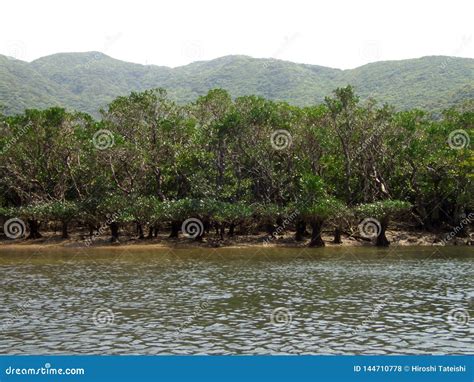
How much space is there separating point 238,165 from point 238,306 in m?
41.6

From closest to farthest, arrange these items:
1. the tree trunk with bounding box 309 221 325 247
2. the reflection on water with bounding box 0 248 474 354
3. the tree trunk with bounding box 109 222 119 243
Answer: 1. the reflection on water with bounding box 0 248 474 354
2. the tree trunk with bounding box 309 221 325 247
3. the tree trunk with bounding box 109 222 119 243

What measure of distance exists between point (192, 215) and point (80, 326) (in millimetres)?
39245

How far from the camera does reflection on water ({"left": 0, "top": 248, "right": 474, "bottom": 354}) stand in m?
20.4

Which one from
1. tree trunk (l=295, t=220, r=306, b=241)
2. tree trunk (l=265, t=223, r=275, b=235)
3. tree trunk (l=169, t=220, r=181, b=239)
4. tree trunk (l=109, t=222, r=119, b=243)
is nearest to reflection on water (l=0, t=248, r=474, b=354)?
tree trunk (l=295, t=220, r=306, b=241)

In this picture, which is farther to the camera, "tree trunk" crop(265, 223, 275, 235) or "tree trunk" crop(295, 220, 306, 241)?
"tree trunk" crop(265, 223, 275, 235)

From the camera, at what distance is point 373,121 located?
65.4 meters

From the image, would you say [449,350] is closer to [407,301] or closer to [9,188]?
[407,301]

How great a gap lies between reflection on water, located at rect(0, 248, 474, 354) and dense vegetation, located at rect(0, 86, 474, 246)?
14.0m

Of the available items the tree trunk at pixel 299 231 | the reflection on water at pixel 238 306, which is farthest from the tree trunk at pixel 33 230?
the tree trunk at pixel 299 231

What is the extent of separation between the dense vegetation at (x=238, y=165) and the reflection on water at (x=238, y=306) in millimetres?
13952

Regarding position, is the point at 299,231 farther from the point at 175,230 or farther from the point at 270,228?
the point at 175,230

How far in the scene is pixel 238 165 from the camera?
2704 inches

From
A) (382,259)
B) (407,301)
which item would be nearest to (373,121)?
(382,259)

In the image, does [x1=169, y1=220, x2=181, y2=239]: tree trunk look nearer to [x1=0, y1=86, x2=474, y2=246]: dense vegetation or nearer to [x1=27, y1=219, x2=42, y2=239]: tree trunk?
[x1=0, y1=86, x2=474, y2=246]: dense vegetation
